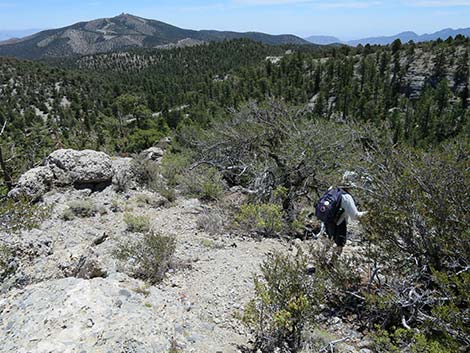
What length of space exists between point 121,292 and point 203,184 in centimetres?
574

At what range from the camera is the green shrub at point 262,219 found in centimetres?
715

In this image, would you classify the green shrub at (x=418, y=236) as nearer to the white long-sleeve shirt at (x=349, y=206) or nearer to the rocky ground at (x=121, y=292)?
the white long-sleeve shirt at (x=349, y=206)

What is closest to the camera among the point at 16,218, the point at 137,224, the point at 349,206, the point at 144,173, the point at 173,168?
the point at 349,206

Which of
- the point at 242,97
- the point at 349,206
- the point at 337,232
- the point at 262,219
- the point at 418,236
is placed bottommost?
the point at 242,97

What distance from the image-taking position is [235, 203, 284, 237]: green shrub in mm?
7152

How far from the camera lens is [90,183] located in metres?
9.65

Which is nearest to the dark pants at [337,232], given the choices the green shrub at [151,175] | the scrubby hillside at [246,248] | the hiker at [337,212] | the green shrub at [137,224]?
the hiker at [337,212]

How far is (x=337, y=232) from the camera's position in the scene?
18.1 ft

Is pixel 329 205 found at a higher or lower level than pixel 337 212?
higher

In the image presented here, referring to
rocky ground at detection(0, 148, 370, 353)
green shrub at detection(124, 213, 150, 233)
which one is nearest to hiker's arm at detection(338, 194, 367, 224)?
rocky ground at detection(0, 148, 370, 353)

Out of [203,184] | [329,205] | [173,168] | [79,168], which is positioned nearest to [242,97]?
[173,168]

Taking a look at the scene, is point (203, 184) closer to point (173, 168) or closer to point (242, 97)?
point (173, 168)

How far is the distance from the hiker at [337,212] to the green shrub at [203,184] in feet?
14.8

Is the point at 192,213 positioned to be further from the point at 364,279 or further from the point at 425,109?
the point at 425,109
